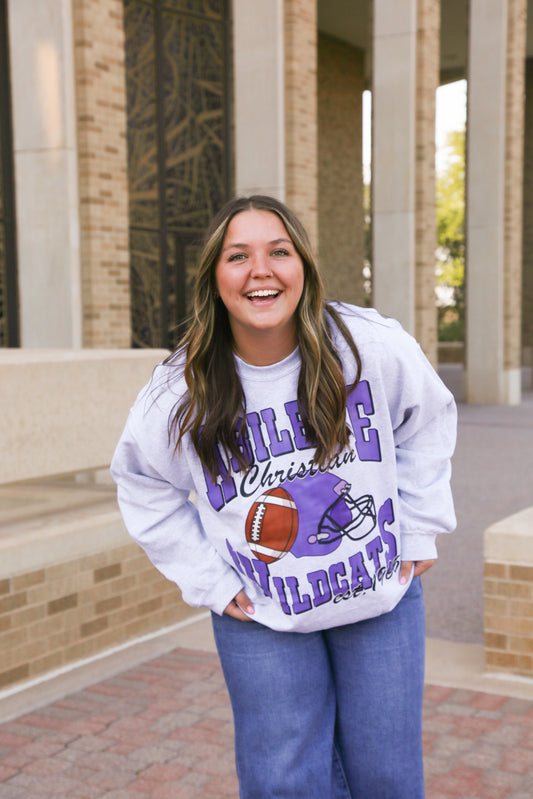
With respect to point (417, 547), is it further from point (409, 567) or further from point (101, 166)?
point (101, 166)

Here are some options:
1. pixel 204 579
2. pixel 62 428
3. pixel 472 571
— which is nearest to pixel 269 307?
pixel 204 579

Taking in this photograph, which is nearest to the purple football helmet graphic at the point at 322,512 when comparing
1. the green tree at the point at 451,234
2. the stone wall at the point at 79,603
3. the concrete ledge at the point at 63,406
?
the stone wall at the point at 79,603

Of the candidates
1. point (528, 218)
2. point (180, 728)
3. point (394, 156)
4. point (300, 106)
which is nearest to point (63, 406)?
point (180, 728)

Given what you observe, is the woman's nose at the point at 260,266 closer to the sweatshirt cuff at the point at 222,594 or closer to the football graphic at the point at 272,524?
the football graphic at the point at 272,524

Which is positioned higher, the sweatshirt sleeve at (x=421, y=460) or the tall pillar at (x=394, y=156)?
the tall pillar at (x=394, y=156)

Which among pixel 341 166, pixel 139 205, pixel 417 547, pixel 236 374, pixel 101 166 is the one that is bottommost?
pixel 417 547

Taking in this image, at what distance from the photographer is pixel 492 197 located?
18.0 m

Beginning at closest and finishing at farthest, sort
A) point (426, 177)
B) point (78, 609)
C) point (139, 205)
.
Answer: point (78, 609)
point (139, 205)
point (426, 177)

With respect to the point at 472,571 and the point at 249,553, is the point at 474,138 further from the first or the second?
the point at 249,553

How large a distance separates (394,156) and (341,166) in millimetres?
8765

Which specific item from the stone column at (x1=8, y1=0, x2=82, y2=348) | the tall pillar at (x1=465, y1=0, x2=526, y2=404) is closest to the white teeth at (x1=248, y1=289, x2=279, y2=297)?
the stone column at (x1=8, y1=0, x2=82, y2=348)

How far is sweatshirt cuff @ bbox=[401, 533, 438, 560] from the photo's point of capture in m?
2.25

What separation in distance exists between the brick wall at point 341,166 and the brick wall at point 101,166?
13.0 metres

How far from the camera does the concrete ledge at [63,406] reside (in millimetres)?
4570
